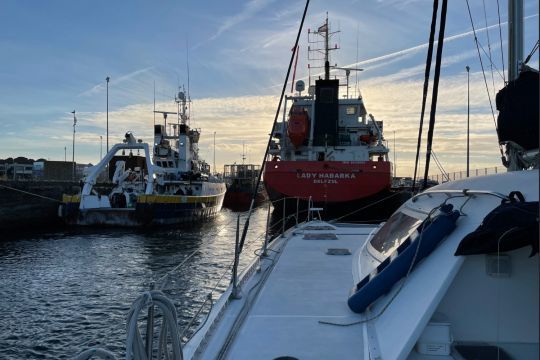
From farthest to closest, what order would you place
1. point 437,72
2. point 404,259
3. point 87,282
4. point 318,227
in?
point 87,282 < point 318,227 < point 437,72 < point 404,259

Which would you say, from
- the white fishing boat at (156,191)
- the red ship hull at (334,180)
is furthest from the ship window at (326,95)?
the white fishing boat at (156,191)

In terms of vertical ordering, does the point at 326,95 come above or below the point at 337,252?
above

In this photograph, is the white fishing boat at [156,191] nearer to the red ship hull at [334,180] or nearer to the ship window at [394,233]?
the red ship hull at [334,180]

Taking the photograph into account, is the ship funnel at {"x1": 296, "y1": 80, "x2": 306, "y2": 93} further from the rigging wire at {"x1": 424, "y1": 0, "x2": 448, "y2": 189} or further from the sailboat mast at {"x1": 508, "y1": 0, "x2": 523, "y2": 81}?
the sailboat mast at {"x1": 508, "y1": 0, "x2": 523, "y2": 81}

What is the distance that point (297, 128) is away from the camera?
82.2 feet

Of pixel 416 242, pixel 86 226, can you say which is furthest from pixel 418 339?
pixel 86 226

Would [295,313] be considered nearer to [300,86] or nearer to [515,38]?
[515,38]

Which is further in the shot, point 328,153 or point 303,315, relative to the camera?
point 328,153

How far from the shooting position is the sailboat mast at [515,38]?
470 cm

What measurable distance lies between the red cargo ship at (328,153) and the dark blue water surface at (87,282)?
4.68 meters

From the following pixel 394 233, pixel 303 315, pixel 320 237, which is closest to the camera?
pixel 303 315

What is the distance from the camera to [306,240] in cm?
803

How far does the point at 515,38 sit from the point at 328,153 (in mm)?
20798

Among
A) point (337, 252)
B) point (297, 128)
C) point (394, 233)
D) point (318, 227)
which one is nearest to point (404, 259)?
point (394, 233)
